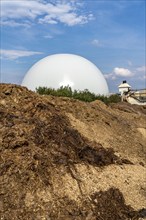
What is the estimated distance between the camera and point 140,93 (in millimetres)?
45438

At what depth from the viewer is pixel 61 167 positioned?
9.70 m

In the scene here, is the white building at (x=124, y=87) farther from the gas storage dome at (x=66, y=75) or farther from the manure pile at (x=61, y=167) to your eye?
the manure pile at (x=61, y=167)

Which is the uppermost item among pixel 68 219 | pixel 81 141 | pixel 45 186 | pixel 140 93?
pixel 140 93

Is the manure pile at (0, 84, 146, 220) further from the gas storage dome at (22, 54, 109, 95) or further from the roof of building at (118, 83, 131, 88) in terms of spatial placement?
the roof of building at (118, 83, 131, 88)

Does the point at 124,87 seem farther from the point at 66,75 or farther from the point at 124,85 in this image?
the point at 66,75

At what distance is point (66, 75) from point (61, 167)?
25304 millimetres

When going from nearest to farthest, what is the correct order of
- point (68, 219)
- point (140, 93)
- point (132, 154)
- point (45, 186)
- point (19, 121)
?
point (68, 219)
point (45, 186)
point (19, 121)
point (132, 154)
point (140, 93)

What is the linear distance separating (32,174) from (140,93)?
3763cm

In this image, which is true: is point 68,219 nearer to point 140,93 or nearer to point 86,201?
point 86,201

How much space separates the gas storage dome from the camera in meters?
34.4

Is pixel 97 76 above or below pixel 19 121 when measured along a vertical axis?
above

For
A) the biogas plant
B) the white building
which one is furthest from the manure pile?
the white building

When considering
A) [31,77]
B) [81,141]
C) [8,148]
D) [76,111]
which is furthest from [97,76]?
[8,148]

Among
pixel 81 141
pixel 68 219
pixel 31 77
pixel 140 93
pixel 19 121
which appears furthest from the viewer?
pixel 140 93
